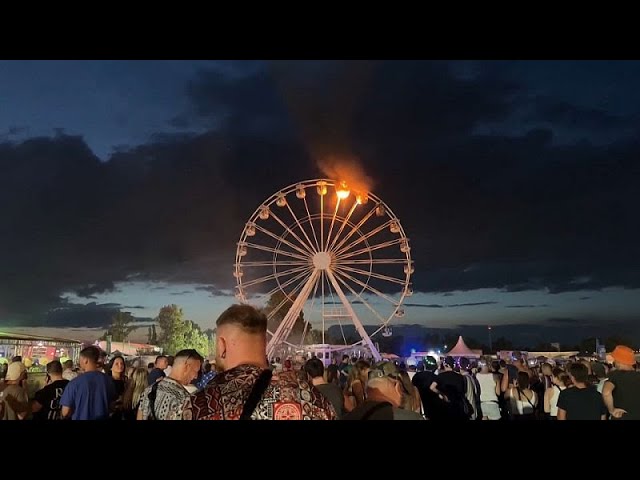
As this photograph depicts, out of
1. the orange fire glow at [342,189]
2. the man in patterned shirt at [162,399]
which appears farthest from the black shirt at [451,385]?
the orange fire glow at [342,189]

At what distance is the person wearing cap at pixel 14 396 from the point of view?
18.8 ft

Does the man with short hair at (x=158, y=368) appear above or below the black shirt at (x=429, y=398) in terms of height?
above

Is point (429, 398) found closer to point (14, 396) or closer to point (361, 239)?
point (14, 396)

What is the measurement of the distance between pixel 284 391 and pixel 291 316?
2247 cm

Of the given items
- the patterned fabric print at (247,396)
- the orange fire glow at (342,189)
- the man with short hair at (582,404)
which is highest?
the orange fire glow at (342,189)

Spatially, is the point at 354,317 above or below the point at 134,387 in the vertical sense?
above

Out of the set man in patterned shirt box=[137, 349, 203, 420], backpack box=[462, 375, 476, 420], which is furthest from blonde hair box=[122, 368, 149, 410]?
backpack box=[462, 375, 476, 420]

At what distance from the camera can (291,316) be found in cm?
2445

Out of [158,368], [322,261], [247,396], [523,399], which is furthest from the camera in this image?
[322,261]

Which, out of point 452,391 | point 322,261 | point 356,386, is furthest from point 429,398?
point 322,261

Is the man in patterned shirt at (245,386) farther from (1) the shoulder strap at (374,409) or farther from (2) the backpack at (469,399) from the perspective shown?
(2) the backpack at (469,399)

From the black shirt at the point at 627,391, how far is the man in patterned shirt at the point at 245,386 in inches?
164

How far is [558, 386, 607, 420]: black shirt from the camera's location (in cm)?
518
